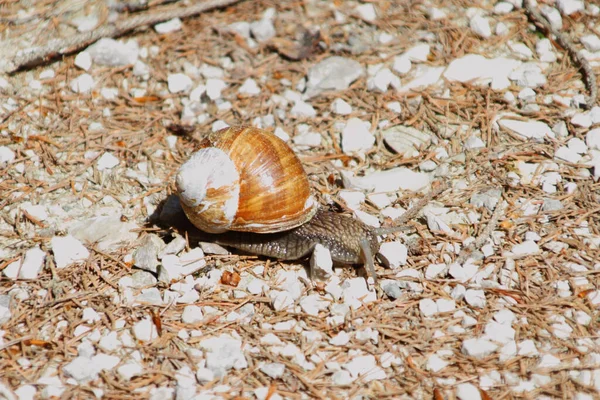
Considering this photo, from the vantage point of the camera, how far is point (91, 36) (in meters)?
4.64

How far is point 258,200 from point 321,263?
50 centimetres

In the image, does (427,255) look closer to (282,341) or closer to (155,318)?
(282,341)

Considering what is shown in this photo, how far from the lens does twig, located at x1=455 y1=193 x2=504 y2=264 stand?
3.47m

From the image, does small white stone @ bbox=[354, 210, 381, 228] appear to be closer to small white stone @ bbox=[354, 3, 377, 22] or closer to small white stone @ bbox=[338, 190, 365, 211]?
small white stone @ bbox=[338, 190, 365, 211]

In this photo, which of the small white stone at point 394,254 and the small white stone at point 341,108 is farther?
the small white stone at point 341,108

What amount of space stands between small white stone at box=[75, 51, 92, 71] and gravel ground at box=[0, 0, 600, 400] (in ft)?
0.09

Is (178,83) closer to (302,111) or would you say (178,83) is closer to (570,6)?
(302,111)

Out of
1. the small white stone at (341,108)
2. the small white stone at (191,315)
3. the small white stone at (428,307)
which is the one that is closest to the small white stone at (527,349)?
the small white stone at (428,307)

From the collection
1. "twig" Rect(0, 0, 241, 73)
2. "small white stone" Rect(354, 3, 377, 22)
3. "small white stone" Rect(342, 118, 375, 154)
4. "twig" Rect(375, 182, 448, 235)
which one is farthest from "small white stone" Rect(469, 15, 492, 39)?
"twig" Rect(0, 0, 241, 73)

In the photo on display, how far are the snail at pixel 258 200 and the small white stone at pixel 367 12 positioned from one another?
2025 mm

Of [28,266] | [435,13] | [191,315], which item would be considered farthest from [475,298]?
[435,13]

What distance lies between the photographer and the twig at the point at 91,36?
4.48 metres

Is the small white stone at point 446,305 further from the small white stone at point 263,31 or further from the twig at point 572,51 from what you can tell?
the small white stone at point 263,31

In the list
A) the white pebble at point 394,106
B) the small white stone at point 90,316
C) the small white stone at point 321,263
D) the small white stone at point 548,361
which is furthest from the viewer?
the white pebble at point 394,106
